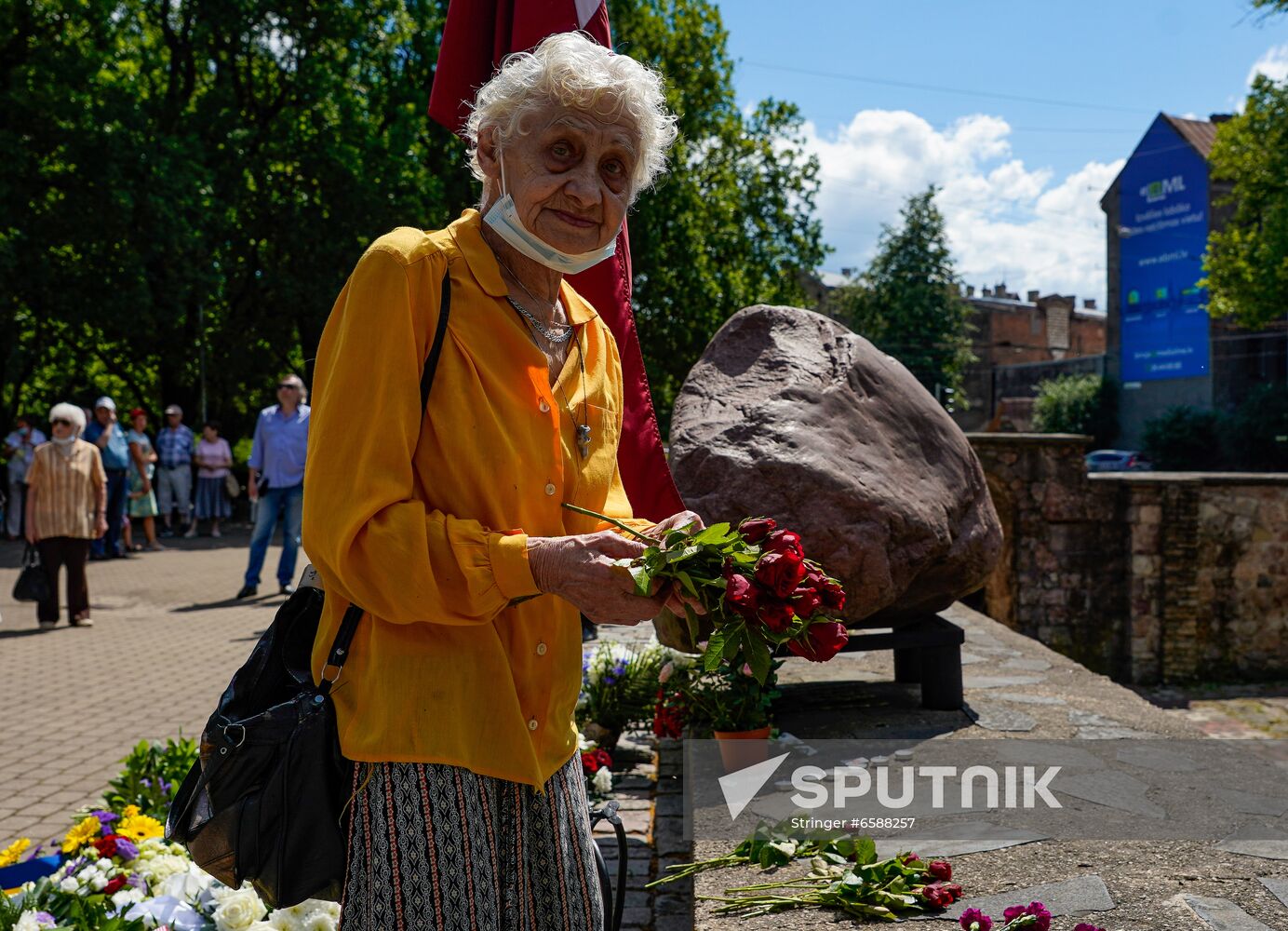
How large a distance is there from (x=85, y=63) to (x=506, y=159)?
20.6m

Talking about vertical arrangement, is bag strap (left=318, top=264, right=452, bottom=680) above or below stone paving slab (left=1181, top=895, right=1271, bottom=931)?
above

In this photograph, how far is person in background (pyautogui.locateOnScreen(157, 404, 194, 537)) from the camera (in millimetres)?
17656

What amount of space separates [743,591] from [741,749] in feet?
8.99

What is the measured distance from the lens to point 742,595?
1.74m

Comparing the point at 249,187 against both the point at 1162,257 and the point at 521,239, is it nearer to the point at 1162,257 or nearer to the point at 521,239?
the point at 521,239

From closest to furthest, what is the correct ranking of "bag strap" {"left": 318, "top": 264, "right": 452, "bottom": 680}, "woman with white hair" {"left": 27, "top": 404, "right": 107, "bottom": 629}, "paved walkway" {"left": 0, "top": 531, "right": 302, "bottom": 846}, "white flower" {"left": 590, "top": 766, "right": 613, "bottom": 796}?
"bag strap" {"left": 318, "top": 264, "right": 452, "bottom": 680}
"white flower" {"left": 590, "top": 766, "right": 613, "bottom": 796}
"paved walkway" {"left": 0, "top": 531, "right": 302, "bottom": 846}
"woman with white hair" {"left": 27, "top": 404, "right": 107, "bottom": 629}

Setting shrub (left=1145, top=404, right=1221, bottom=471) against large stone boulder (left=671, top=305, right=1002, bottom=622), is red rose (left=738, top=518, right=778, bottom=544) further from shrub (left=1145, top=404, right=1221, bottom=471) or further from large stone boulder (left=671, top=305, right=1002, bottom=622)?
shrub (left=1145, top=404, right=1221, bottom=471)

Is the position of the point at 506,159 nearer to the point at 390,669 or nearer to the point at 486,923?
the point at 390,669

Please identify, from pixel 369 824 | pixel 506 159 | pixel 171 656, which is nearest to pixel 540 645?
pixel 369 824

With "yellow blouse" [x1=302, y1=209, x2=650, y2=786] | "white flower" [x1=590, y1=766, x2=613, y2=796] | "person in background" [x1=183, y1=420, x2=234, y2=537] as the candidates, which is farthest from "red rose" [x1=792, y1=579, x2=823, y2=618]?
"person in background" [x1=183, y1=420, x2=234, y2=537]

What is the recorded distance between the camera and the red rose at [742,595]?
174 cm

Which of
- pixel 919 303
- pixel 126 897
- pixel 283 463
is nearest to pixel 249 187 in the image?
pixel 283 463

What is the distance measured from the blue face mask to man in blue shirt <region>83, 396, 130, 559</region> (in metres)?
13.3

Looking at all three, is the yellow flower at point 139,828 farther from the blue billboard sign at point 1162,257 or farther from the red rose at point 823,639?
the blue billboard sign at point 1162,257
